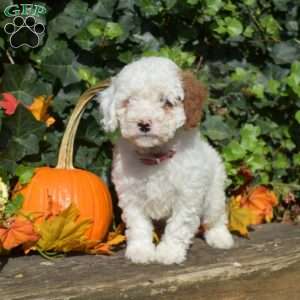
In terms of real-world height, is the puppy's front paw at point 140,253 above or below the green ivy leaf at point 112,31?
below

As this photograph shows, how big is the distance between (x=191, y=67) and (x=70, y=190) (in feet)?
4.68

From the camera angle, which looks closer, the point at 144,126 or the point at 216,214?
the point at 144,126

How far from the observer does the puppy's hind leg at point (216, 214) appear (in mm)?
4062

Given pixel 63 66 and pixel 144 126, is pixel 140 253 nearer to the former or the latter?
pixel 144 126

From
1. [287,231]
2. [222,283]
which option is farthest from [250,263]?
[287,231]

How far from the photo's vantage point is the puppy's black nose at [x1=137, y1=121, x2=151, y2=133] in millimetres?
3337

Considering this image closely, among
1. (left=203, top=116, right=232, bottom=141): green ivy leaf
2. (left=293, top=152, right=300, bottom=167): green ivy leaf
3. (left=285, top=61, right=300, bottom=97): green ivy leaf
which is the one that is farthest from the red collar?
(left=293, top=152, right=300, bottom=167): green ivy leaf

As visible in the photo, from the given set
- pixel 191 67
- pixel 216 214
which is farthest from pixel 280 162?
pixel 216 214

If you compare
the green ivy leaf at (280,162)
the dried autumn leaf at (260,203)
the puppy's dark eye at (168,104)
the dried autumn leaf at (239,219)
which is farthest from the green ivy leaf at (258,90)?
the puppy's dark eye at (168,104)

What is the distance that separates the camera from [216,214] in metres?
4.10

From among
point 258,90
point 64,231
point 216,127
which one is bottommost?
point 64,231

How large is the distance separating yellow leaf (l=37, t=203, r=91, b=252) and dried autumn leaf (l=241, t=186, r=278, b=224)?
146 cm

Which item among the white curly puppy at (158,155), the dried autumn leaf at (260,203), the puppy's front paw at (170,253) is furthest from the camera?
the dried autumn leaf at (260,203)

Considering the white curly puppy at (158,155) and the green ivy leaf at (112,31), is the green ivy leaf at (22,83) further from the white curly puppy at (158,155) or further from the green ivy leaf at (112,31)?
the white curly puppy at (158,155)
